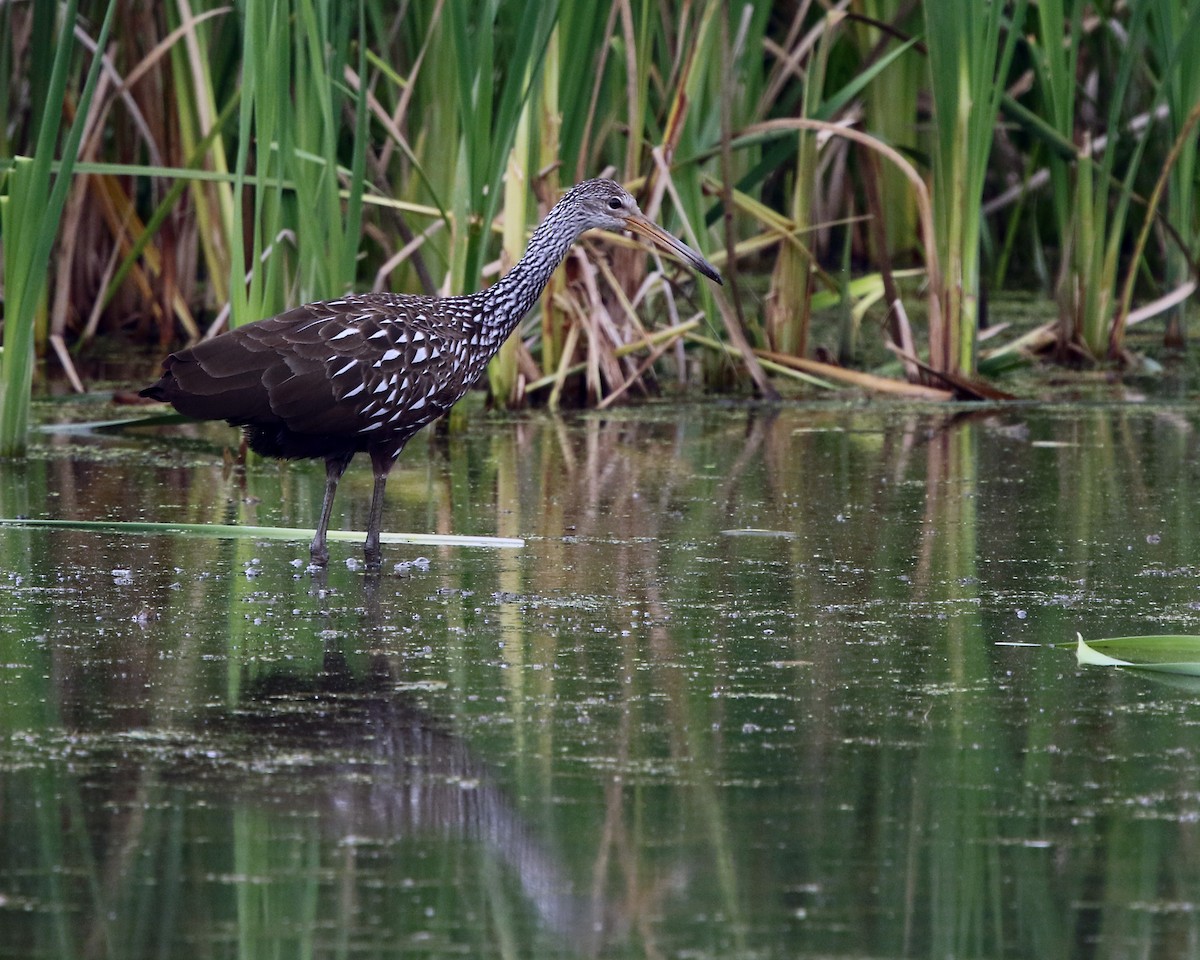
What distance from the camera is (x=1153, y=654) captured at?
16.5 ft

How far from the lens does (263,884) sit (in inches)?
137

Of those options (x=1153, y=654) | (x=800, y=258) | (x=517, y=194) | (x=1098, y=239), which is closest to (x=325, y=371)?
(x=1153, y=654)

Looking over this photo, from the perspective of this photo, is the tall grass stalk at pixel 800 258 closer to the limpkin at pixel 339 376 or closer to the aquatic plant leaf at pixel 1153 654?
the limpkin at pixel 339 376

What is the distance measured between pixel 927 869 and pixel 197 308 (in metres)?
9.47

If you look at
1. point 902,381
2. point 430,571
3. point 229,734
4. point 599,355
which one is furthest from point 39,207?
point 902,381

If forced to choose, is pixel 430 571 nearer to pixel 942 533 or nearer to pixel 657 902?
pixel 942 533

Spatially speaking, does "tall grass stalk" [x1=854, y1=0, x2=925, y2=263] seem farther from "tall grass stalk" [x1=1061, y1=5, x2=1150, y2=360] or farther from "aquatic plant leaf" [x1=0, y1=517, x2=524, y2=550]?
"aquatic plant leaf" [x1=0, y1=517, x2=524, y2=550]

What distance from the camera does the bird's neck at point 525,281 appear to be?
6.99 m

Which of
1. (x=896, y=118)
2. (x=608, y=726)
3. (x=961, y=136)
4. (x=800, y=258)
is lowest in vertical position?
(x=608, y=726)

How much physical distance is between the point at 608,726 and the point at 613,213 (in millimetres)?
3428

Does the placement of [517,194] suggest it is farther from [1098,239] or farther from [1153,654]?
[1153,654]

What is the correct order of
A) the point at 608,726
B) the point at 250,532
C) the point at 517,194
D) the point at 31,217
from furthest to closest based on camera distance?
the point at 517,194, the point at 31,217, the point at 250,532, the point at 608,726

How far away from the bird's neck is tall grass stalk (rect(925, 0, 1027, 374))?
8.68ft

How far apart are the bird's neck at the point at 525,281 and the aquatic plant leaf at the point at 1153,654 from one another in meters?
2.68
